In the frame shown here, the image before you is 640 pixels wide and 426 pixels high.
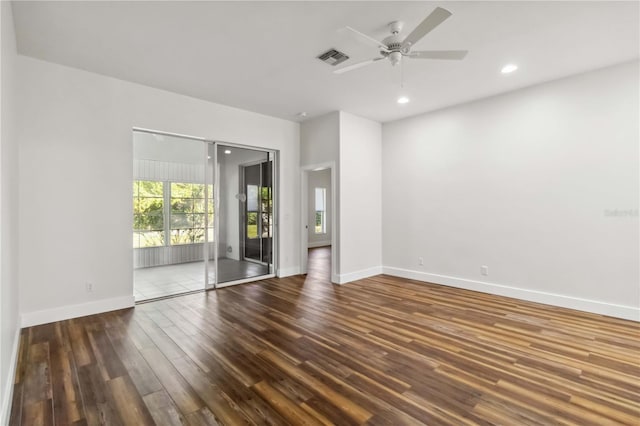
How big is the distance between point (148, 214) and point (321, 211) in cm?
579

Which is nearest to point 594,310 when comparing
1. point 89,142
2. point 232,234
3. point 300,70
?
point 300,70

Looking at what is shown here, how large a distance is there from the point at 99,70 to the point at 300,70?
252 cm

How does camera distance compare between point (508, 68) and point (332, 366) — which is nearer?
point (332, 366)

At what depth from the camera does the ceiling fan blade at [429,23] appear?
2182mm

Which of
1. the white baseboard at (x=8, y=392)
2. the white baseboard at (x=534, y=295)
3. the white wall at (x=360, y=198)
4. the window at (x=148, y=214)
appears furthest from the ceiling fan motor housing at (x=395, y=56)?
the window at (x=148, y=214)

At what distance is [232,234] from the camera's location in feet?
18.1

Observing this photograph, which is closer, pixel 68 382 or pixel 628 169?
pixel 68 382

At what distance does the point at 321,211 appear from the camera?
36.4 feet

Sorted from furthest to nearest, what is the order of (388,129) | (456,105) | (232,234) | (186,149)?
(186,149) → (388,129) → (232,234) → (456,105)

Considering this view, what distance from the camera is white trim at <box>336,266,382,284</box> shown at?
537 centimetres

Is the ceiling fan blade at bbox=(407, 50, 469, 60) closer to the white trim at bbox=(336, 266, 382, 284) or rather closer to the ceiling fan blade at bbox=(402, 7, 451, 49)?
the ceiling fan blade at bbox=(402, 7, 451, 49)

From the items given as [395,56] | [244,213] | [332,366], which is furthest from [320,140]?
[332,366]

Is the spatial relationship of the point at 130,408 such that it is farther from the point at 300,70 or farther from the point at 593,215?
the point at 593,215

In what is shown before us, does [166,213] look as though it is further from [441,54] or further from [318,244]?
[441,54]
